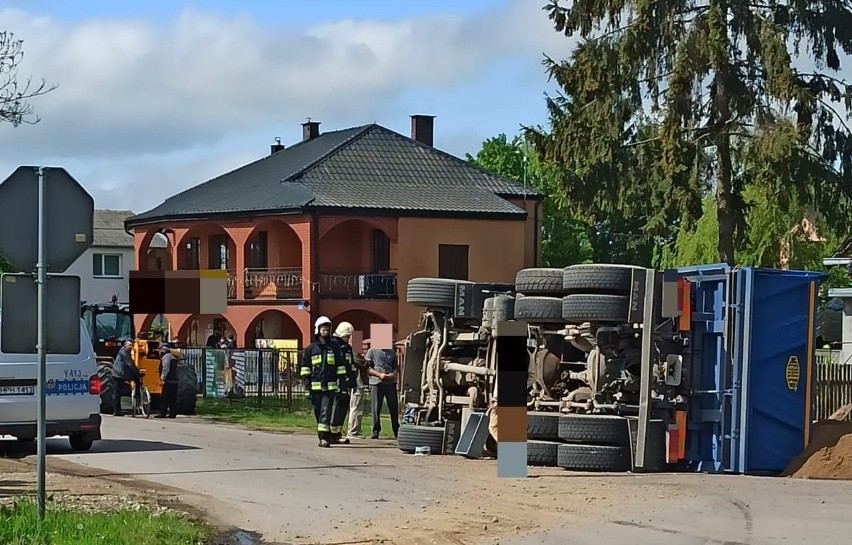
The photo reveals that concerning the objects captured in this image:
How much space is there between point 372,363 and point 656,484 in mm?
7953

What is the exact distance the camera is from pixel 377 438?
21.9 meters

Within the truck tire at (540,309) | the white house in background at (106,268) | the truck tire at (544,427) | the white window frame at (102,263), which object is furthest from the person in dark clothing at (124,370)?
the white window frame at (102,263)

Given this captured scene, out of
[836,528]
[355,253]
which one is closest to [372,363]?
[836,528]

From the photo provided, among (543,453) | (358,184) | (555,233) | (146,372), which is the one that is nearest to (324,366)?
(543,453)

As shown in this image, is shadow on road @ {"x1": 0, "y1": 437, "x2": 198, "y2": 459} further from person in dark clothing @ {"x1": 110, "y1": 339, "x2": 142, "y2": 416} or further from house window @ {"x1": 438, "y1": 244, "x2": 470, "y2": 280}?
house window @ {"x1": 438, "y1": 244, "x2": 470, "y2": 280}

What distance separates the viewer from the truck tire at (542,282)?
17.3 metres

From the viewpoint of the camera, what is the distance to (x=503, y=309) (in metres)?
17.8

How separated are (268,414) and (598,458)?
45.8 feet

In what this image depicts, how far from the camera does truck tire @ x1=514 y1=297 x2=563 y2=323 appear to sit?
56.2ft

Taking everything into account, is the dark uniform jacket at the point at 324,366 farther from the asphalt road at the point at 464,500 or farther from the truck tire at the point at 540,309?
the truck tire at the point at 540,309

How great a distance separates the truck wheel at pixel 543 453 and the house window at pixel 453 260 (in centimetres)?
3419

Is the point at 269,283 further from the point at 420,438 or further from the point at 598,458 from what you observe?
the point at 598,458

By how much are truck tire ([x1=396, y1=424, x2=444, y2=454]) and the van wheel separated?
4.29 meters

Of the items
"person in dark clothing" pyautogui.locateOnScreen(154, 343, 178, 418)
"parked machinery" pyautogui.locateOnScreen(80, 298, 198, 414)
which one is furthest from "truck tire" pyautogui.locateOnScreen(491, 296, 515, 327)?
"person in dark clothing" pyautogui.locateOnScreen(154, 343, 178, 418)
